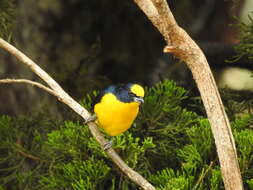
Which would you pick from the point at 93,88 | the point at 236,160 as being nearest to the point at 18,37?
the point at 93,88

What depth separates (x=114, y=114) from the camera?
223 cm

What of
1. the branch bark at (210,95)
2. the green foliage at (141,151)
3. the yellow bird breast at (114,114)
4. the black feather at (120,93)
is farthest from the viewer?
the black feather at (120,93)

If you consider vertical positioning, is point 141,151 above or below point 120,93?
below

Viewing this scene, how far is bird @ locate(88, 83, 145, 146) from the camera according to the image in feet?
6.97

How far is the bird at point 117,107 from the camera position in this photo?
83.7 inches

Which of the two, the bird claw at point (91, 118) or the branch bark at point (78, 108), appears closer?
the branch bark at point (78, 108)

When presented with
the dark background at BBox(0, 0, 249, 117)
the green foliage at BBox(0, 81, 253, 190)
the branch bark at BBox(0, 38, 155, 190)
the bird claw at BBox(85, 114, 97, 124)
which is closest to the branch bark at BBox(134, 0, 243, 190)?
the green foliage at BBox(0, 81, 253, 190)

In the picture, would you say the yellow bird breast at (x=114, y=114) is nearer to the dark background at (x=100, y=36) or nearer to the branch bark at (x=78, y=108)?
the branch bark at (x=78, y=108)

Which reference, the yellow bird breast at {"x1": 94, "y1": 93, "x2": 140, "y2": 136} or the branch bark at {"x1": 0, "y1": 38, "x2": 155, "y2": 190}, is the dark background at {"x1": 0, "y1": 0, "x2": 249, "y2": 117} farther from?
the branch bark at {"x1": 0, "y1": 38, "x2": 155, "y2": 190}

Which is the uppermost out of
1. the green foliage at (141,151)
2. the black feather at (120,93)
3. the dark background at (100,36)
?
the dark background at (100,36)

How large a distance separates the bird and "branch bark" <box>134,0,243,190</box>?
351mm

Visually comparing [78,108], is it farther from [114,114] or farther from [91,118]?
[114,114]

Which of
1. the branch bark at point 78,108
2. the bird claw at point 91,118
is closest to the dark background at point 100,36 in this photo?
the bird claw at point 91,118

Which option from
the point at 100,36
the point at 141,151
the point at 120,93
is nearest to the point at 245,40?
the point at 120,93
